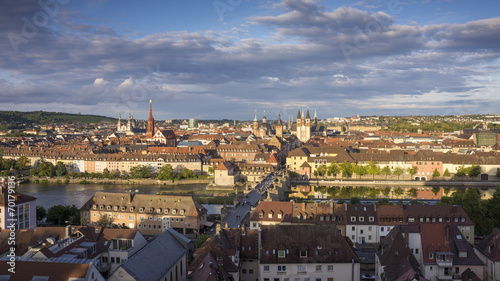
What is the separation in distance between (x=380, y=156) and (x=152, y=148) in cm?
3373

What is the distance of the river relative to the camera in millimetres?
39856

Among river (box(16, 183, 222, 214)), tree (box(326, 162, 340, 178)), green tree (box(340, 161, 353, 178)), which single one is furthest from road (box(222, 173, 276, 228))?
green tree (box(340, 161, 353, 178))

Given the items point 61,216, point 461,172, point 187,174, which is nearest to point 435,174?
point 461,172

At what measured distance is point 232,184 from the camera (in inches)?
1921

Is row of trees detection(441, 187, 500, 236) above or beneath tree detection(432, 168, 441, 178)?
above

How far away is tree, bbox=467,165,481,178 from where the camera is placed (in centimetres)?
4984

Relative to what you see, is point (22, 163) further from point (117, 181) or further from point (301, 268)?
point (301, 268)

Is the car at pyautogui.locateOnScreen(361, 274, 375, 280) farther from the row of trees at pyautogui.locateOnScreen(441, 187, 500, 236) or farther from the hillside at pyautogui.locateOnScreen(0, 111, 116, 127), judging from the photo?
the hillside at pyautogui.locateOnScreen(0, 111, 116, 127)

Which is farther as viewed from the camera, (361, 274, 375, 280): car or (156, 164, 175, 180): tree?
(156, 164, 175, 180): tree

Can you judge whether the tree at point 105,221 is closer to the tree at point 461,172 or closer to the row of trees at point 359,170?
the row of trees at point 359,170

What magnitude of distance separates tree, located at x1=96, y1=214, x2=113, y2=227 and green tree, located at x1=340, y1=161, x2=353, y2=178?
33476mm

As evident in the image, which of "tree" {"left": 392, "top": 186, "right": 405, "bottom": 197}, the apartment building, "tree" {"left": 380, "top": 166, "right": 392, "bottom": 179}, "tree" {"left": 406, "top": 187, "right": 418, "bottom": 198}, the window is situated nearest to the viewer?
the window

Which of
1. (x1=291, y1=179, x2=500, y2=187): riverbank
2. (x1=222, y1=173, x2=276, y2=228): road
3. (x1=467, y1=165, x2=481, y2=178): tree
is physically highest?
(x1=467, y1=165, x2=481, y2=178): tree

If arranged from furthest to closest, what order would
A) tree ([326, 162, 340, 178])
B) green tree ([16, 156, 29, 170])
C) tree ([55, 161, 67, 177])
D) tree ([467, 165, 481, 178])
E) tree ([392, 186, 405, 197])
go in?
green tree ([16, 156, 29, 170])
tree ([55, 161, 67, 177])
tree ([326, 162, 340, 178])
tree ([467, 165, 481, 178])
tree ([392, 186, 405, 197])
